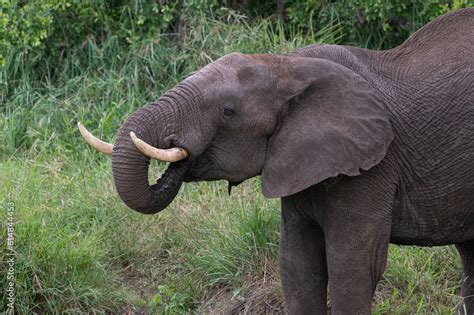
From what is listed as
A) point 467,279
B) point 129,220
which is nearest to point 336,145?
point 467,279

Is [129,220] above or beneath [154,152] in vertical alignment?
beneath

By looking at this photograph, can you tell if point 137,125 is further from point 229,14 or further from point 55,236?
point 229,14

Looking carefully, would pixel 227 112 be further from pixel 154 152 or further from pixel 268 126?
pixel 154 152

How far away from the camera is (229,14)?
909 centimetres

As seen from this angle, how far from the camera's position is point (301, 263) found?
5.79m

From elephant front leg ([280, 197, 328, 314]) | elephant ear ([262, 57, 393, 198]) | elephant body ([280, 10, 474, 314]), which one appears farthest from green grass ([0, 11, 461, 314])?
elephant ear ([262, 57, 393, 198])

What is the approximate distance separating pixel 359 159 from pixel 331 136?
16 centimetres

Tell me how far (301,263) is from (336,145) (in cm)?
75

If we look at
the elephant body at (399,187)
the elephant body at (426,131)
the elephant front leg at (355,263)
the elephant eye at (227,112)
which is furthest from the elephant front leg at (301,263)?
the elephant eye at (227,112)

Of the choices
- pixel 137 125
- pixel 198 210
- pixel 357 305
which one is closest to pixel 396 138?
pixel 357 305

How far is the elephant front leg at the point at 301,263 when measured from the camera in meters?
5.77

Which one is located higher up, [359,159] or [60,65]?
[359,159]

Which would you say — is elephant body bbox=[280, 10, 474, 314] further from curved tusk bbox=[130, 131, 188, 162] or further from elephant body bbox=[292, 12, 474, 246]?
curved tusk bbox=[130, 131, 188, 162]

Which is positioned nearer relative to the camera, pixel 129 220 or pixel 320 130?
pixel 320 130
